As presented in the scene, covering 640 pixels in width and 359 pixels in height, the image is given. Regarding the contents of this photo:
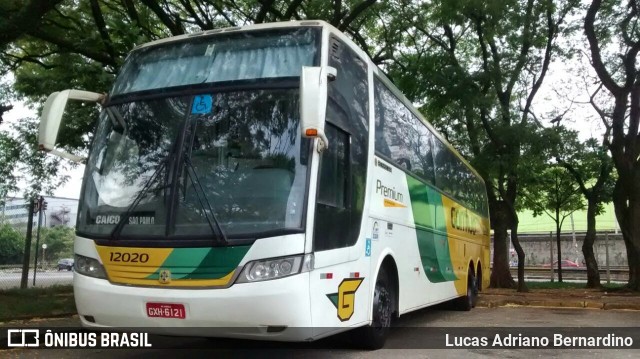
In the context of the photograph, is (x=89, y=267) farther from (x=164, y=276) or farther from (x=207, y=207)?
(x=207, y=207)

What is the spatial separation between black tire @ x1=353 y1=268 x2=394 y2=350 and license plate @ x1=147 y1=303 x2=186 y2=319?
2386mm

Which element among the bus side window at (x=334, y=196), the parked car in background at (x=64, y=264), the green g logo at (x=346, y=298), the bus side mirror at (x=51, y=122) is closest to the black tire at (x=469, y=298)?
the green g logo at (x=346, y=298)

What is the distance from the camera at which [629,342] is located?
7.82m

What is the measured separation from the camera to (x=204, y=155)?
17.8 ft

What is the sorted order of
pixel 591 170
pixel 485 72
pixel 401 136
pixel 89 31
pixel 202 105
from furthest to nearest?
1. pixel 591 170
2. pixel 485 72
3. pixel 89 31
4. pixel 401 136
5. pixel 202 105

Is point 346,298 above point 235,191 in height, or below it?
below

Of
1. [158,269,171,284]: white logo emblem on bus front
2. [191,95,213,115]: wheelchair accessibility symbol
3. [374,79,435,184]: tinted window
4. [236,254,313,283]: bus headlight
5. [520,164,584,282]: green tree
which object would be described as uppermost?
[520,164,584,282]: green tree

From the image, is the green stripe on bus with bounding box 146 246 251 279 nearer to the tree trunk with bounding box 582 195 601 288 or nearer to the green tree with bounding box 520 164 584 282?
the tree trunk with bounding box 582 195 601 288

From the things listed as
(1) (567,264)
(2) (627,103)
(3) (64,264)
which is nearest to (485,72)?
(2) (627,103)

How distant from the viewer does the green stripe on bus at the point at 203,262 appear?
5.02 metres

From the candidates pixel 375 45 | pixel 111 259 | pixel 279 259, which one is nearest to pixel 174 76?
pixel 111 259

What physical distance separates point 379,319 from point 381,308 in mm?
133

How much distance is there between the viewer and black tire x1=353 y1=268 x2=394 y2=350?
6.70m

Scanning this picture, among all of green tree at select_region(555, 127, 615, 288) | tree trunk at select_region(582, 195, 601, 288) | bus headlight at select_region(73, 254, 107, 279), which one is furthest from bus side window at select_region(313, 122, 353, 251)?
tree trunk at select_region(582, 195, 601, 288)
